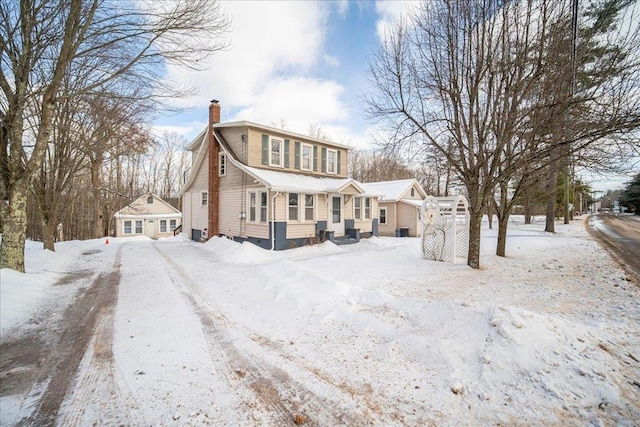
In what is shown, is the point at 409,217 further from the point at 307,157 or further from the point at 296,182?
the point at 296,182

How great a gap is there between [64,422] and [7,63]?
8.41 m

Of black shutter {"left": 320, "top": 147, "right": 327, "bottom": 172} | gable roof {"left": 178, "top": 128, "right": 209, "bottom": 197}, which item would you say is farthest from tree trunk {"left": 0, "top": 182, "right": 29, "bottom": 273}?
black shutter {"left": 320, "top": 147, "right": 327, "bottom": 172}

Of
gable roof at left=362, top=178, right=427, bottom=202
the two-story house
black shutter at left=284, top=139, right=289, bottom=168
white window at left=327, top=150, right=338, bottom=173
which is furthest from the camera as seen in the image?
gable roof at left=362, top=178, right=427, bottom=202

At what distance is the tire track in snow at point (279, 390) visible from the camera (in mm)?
2549

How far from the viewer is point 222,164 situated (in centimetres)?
1587

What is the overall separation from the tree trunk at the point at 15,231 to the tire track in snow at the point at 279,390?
20.7ft

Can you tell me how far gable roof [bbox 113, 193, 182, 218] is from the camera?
93.2 ft

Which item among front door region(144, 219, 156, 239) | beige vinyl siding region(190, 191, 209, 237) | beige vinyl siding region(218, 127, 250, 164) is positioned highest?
beige vinyl siding region(218, 127, 250, 164)

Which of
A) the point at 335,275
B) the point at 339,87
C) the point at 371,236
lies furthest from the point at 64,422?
the point at 371,236

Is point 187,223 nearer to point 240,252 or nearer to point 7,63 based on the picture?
point 240,252

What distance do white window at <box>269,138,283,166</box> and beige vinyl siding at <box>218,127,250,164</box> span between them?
1.44m

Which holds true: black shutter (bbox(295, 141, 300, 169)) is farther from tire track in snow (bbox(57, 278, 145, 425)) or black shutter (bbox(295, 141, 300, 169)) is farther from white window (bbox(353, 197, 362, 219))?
tire track in snow (bbox(57, 278, 145, 425))

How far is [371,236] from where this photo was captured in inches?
717

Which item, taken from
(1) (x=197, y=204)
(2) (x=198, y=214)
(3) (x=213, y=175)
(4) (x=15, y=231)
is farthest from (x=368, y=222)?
(4) (x=15, y=231)
